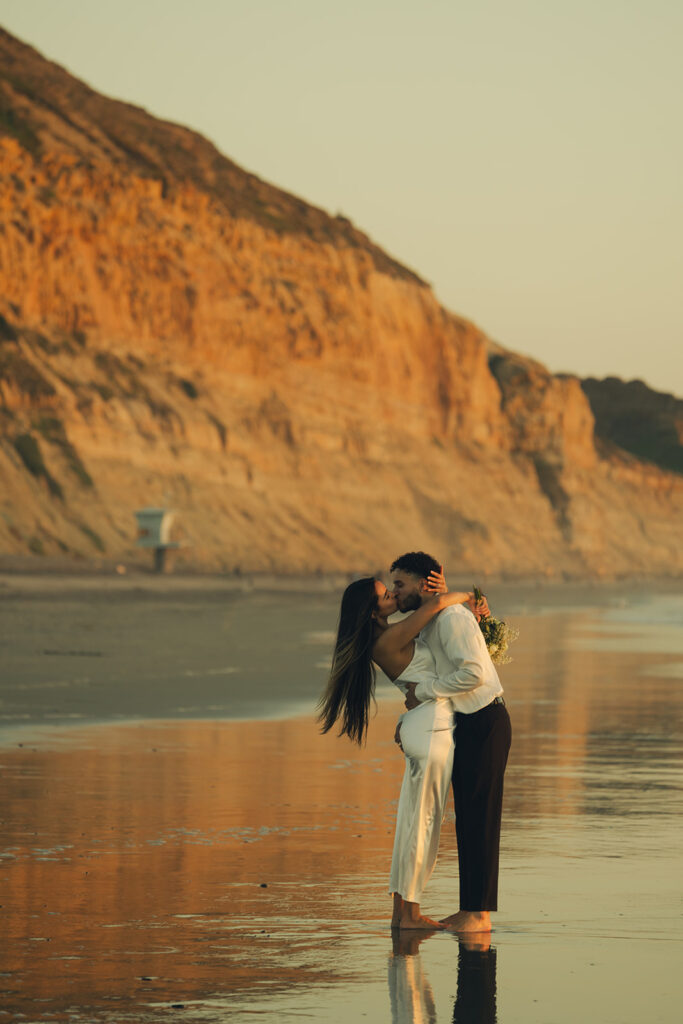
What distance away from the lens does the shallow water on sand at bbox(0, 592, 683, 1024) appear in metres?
5.41

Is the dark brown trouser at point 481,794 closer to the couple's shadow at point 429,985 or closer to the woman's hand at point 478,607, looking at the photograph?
the couple's shadow at point 429,985

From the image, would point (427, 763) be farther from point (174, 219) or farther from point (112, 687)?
point (174, 219)

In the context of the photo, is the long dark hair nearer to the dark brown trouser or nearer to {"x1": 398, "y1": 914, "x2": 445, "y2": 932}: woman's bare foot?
the dark brown trouser

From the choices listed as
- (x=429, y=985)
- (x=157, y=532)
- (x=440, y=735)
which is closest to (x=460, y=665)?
(x=440, y=735)

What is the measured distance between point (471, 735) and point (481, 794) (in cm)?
22

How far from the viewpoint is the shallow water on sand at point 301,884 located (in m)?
5.41

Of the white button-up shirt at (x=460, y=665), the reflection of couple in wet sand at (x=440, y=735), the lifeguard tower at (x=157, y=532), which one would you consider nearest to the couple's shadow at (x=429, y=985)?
the reflection of couple in wet sand at (x=440, y=735)

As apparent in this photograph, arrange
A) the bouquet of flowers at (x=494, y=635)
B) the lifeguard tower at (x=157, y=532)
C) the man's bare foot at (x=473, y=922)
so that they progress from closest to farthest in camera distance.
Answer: the man's bare foot at (x=473, y=922)
the bouquet of flowers at (x=494, y=635)
the lifeguard tower at (x=157, y=532)

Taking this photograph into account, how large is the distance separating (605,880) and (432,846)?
1.32m

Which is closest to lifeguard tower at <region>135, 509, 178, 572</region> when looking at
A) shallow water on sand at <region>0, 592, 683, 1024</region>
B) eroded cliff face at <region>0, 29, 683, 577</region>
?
eroded cliff face at <region>0, 29, 683, 577</region>

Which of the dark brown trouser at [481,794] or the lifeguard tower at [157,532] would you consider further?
the lifeguard tower at [157,532]

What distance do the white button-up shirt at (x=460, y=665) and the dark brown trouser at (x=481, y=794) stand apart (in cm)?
8

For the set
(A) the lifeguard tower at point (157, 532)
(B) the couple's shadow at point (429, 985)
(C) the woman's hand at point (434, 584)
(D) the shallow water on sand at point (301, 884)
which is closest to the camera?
(B) the couple's shadow at point (429, 985)

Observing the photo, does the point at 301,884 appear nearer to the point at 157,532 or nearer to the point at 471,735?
the point at 471,735
